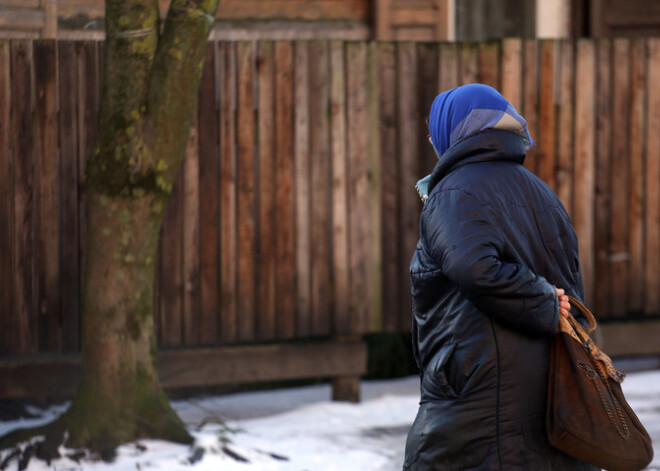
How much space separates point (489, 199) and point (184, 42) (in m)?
2.74

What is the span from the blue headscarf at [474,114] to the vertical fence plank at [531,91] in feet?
12.0

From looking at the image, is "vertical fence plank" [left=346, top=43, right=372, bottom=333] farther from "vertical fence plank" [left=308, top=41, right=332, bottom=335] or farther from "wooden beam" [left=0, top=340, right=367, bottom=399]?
"wooden beam" [left=0, top=340, right=367, bottom=399]

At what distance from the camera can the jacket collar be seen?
2.92 metres

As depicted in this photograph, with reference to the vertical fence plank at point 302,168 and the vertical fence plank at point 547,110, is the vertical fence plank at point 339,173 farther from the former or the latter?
the vertical fence plank at point 547,110

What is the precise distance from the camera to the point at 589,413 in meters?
2.74

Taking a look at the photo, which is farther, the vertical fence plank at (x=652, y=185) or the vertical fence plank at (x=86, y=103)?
the vertical fence plank at (x=652, y=185)

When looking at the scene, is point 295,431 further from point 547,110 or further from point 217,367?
point 547,110

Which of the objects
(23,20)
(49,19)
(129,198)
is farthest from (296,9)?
(129,198)

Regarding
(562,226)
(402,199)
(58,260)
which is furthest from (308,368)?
(562,226)

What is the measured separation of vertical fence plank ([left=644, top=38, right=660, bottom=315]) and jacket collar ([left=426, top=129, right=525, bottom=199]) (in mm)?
4227

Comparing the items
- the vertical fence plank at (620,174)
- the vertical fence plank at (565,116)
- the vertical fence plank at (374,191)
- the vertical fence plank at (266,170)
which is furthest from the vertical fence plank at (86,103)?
the vertical fence plank at (620,174)

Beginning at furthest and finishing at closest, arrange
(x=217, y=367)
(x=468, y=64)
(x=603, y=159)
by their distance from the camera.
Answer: (x=603, y=159), (x=468, y=64), (x=217, y=367)

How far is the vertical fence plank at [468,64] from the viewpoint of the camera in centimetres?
652

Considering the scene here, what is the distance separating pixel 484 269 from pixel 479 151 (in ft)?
1.28
